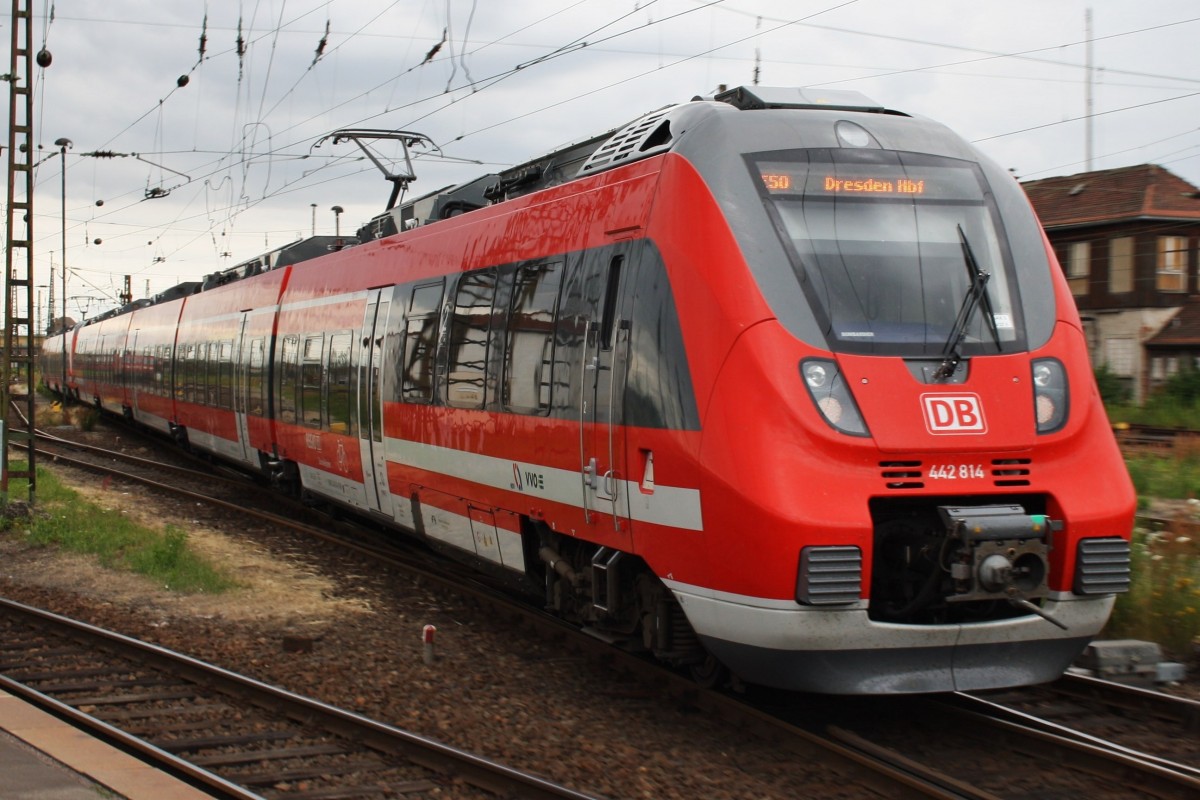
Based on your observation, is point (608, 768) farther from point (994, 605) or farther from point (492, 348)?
point (492, 348)

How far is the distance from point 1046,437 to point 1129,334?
120 feet

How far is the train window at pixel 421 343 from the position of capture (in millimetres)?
10234

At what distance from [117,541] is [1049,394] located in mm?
10992

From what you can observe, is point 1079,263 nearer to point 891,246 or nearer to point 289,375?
point 289,375

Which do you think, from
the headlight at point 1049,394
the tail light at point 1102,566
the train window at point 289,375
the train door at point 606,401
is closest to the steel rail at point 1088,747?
the tail light at point 1102,566

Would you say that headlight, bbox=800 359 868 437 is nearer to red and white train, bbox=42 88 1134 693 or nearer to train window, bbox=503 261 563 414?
red and white train, bbox=42 88 1134 693

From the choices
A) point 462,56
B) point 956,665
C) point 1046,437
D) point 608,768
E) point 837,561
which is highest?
point 462,56

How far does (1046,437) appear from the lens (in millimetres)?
5996

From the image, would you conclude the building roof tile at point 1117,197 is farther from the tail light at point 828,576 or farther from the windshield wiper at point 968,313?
the tail light at point 828,576

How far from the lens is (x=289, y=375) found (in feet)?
50.7

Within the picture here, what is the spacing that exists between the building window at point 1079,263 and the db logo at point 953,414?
36.4m

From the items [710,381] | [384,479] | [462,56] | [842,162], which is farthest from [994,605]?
[462,56]

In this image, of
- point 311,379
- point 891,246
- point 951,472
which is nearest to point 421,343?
point 311,379

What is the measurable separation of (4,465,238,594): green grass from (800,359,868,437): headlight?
23.3ft
